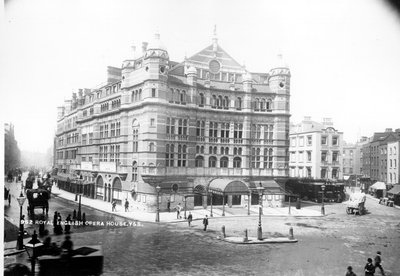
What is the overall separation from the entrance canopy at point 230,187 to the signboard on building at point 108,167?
9304mm

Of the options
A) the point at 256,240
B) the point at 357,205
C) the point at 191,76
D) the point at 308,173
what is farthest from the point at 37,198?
the point at 308,173

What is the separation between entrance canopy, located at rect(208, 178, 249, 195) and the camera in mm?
28422

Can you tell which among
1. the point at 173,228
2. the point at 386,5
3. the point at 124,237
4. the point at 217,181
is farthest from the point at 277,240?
the point at 386,5

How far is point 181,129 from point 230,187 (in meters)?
6.48

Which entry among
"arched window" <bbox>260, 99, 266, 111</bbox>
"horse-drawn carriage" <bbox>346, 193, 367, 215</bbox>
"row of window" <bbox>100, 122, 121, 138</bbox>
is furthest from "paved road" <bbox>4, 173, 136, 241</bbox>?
"horse-drawn carriage" <bbox>346, 193, 367, 215</bbox>

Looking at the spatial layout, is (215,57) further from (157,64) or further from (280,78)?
(157,64)

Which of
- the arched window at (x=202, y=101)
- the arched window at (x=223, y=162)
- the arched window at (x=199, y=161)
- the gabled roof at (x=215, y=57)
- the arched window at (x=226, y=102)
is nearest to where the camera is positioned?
the arched window at (x=202, y=101)

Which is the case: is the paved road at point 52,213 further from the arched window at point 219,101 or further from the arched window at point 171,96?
the arched window at point 219,101

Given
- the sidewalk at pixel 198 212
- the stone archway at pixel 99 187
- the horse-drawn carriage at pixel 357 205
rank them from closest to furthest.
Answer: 1. the sidewalk at pixel 198 212
2. the horse-drawn carriage at pixel 357 205
3. the stone archway at pixel 99 187

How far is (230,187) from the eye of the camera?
1123 inches

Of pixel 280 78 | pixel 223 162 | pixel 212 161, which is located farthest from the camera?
pixel 223 162

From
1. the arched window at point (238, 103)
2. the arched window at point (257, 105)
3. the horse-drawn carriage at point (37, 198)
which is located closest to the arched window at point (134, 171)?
the horse-drawn carriage at point (37, 198)

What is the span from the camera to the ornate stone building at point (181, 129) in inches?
1104

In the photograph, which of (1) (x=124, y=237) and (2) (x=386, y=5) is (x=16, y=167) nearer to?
(1) (x=124, y=237)
